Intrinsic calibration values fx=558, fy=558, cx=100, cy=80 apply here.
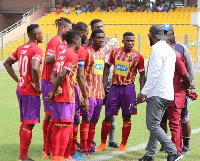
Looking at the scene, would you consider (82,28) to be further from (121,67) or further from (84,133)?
(84,133)

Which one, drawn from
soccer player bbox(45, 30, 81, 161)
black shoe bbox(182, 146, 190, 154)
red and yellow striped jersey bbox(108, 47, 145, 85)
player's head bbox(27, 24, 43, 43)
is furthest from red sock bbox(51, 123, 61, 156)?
black shoe bbox(182, 146, 190, 154)

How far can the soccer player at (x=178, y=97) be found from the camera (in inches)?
305

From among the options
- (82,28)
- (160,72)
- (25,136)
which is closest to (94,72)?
(82,28)

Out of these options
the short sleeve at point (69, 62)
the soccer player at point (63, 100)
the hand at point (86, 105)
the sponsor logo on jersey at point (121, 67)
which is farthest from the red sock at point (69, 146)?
the sponsor logo on jersey at point (121, 67)

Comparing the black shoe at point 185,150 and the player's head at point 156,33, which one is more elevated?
the player's head at point 156,33

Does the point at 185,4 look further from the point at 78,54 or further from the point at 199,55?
the point at 78,54

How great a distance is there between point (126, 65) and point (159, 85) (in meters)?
1.28

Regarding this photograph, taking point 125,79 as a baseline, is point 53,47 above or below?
above

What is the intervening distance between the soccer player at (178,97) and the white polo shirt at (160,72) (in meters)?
0.51

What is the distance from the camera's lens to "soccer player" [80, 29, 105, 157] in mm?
8164

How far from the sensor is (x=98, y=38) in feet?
26.9

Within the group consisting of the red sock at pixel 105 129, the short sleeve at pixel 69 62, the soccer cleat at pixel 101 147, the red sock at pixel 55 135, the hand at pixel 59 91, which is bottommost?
the soccer cleat at pixel 101 147

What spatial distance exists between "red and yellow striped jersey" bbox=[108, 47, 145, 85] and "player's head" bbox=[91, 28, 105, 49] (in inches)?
13.9

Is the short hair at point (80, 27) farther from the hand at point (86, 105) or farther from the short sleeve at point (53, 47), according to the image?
the hand at point (86, 105)
